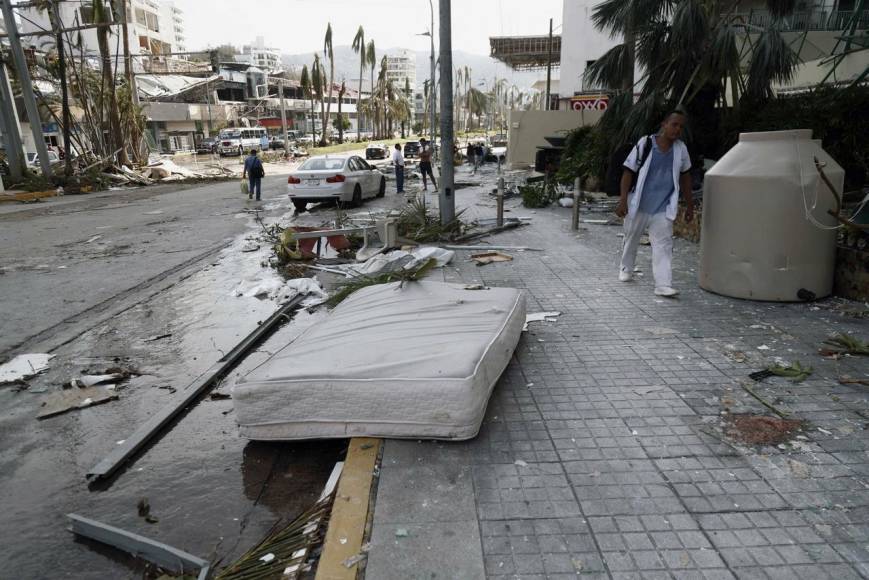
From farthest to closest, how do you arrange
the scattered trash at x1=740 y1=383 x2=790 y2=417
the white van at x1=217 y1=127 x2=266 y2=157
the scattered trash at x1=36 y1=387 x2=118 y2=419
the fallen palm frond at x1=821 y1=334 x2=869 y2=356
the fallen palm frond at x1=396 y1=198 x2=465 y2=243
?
the white van at x1=217 y1=127 x2=266 y2=157 < the fallen palm frond at x1=396 y1=198 x2=465 y2=243 < the scattered trash at x1=36 y1=387 x2=118 y2=419 < the fallen palm frond at x1=821 y1=334 x2=869 y2=356 < the scattered trash at x1=740 y1=383 x2=790 y2=417

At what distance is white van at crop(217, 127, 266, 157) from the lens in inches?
2111

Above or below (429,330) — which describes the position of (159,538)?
below

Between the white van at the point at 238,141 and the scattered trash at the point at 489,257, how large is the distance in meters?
47.1

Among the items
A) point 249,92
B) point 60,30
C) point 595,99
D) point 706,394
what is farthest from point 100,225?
point 249,92

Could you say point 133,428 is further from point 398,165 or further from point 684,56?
point 398,165

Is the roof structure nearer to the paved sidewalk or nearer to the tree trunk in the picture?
the tree trunk

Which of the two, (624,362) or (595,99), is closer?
(624,362)

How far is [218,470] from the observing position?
3.50 meters

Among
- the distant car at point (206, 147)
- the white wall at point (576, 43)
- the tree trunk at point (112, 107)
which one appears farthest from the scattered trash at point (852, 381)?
the distant car at point (206, 147)

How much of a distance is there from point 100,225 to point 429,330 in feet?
44.2

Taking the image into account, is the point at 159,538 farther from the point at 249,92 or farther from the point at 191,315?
the point at 249,92

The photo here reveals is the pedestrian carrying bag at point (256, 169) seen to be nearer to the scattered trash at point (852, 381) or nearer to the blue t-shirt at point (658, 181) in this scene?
the blue t-shirt at point (658, 181)

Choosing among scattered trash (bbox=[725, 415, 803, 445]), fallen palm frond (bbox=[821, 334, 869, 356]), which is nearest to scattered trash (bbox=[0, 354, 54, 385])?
scattered trash (bbox=[725, 415, 803, 445])

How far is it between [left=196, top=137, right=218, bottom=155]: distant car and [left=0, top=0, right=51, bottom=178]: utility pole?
109 ft
